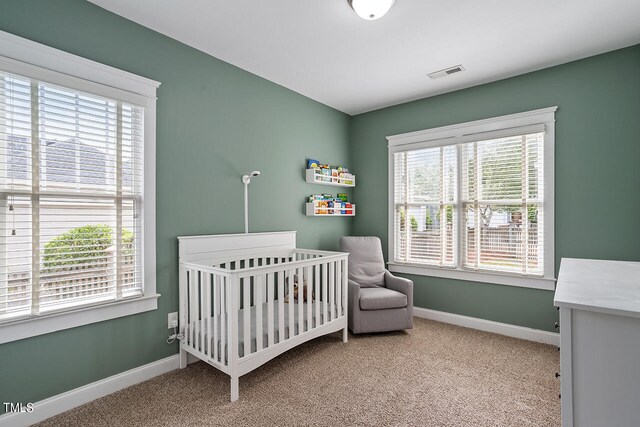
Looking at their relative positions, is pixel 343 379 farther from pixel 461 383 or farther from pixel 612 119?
pixel 612 119

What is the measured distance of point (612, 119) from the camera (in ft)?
8.54

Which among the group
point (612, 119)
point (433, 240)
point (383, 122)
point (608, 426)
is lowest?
point (608, 426)

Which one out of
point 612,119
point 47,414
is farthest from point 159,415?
point 612,119

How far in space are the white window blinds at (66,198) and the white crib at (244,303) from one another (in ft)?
1.43

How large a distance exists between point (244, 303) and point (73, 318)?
1.02 metres

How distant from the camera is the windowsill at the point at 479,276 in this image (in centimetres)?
293

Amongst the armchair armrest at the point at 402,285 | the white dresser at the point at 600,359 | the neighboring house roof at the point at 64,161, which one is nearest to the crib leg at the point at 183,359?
the neighboring house roof at the point at 64,161

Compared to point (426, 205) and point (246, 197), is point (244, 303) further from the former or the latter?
point (426, 205)

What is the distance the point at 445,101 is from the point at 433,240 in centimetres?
155

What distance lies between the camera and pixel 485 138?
10.5 feet

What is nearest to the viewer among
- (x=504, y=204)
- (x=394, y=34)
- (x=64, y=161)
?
(x=64, y=161)

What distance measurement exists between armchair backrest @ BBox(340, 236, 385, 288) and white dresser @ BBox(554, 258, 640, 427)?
7.89 feet

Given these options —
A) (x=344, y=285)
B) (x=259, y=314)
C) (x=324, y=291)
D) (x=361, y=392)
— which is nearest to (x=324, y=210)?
(x=344, y=285)

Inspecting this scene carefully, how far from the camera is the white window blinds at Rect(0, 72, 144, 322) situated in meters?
1.71
